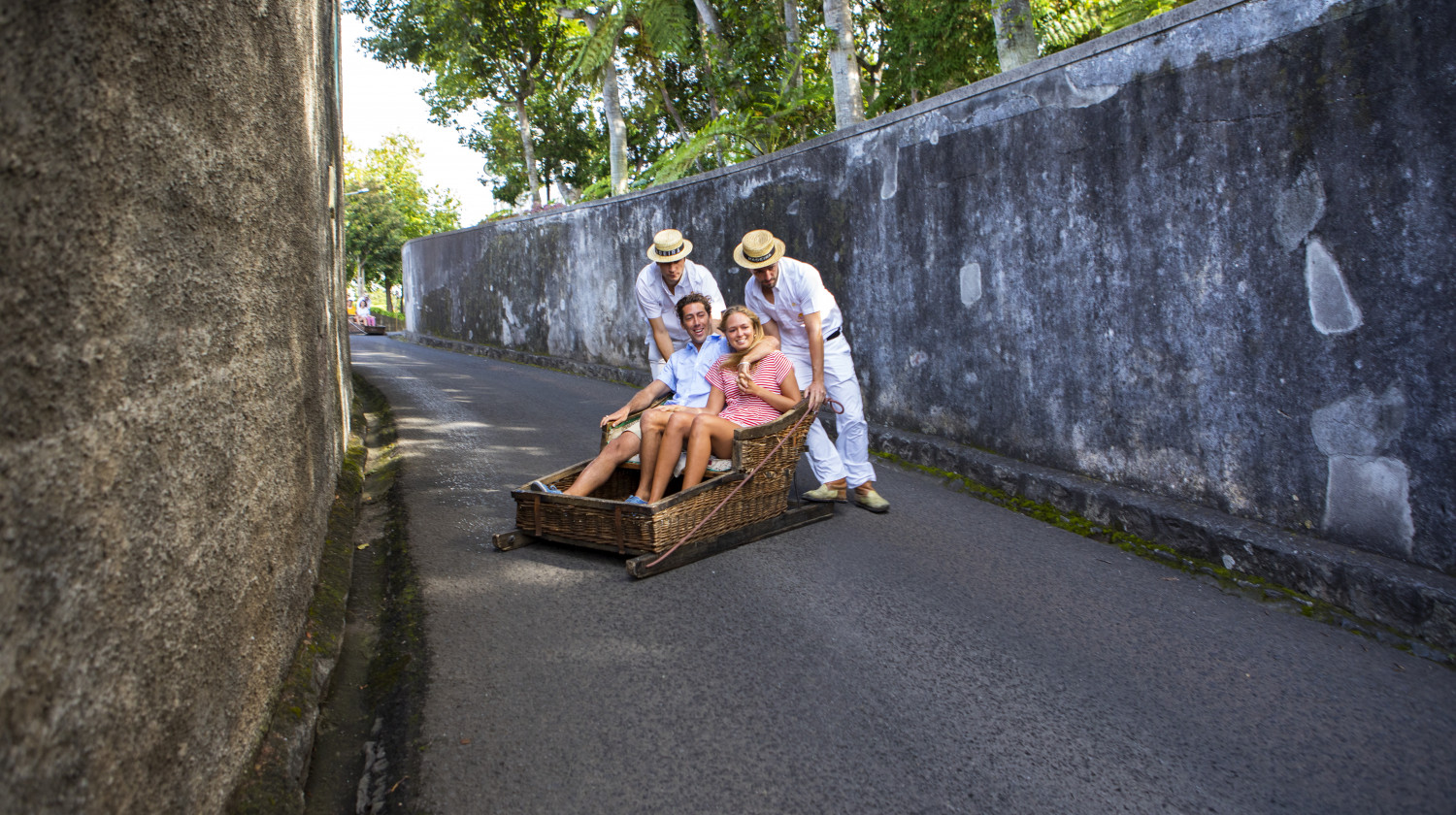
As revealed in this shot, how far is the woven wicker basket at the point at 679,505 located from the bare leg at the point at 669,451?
112mm

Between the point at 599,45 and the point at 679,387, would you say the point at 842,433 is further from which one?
the point at 599,45

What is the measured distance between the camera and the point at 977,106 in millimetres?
6926

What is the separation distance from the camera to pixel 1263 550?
4480 millimetres

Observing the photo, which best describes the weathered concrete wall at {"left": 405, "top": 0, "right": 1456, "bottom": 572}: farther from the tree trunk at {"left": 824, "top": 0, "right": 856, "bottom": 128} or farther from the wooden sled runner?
the tree trunk at {"left": 824, "top": 0, "right": 856, "bottom": 128}

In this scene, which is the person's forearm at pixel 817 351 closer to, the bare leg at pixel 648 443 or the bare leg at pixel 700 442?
the bare leg at pixel 700 442

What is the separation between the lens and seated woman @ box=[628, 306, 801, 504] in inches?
198

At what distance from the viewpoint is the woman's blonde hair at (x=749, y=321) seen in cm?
545

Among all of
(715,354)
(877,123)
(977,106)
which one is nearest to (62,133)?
(715,354)

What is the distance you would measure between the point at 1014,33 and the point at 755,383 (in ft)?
17.8

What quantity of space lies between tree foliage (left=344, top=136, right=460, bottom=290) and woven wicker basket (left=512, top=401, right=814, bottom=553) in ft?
126

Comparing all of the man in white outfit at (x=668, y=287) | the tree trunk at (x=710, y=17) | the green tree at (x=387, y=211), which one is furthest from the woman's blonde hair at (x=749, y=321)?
the green tree at (x=387, y=211)

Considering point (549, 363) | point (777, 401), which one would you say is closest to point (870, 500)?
point (777, 401)

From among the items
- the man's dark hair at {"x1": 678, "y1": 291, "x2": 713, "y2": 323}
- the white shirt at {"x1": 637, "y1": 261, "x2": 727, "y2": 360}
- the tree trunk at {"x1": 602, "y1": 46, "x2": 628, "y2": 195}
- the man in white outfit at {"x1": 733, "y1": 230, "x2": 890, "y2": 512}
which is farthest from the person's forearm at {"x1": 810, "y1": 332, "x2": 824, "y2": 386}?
the tree trunk at {"x1": 602, "y1": 46, "x2": 628, "y2": 195}

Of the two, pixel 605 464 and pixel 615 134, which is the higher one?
pixel 615 134
